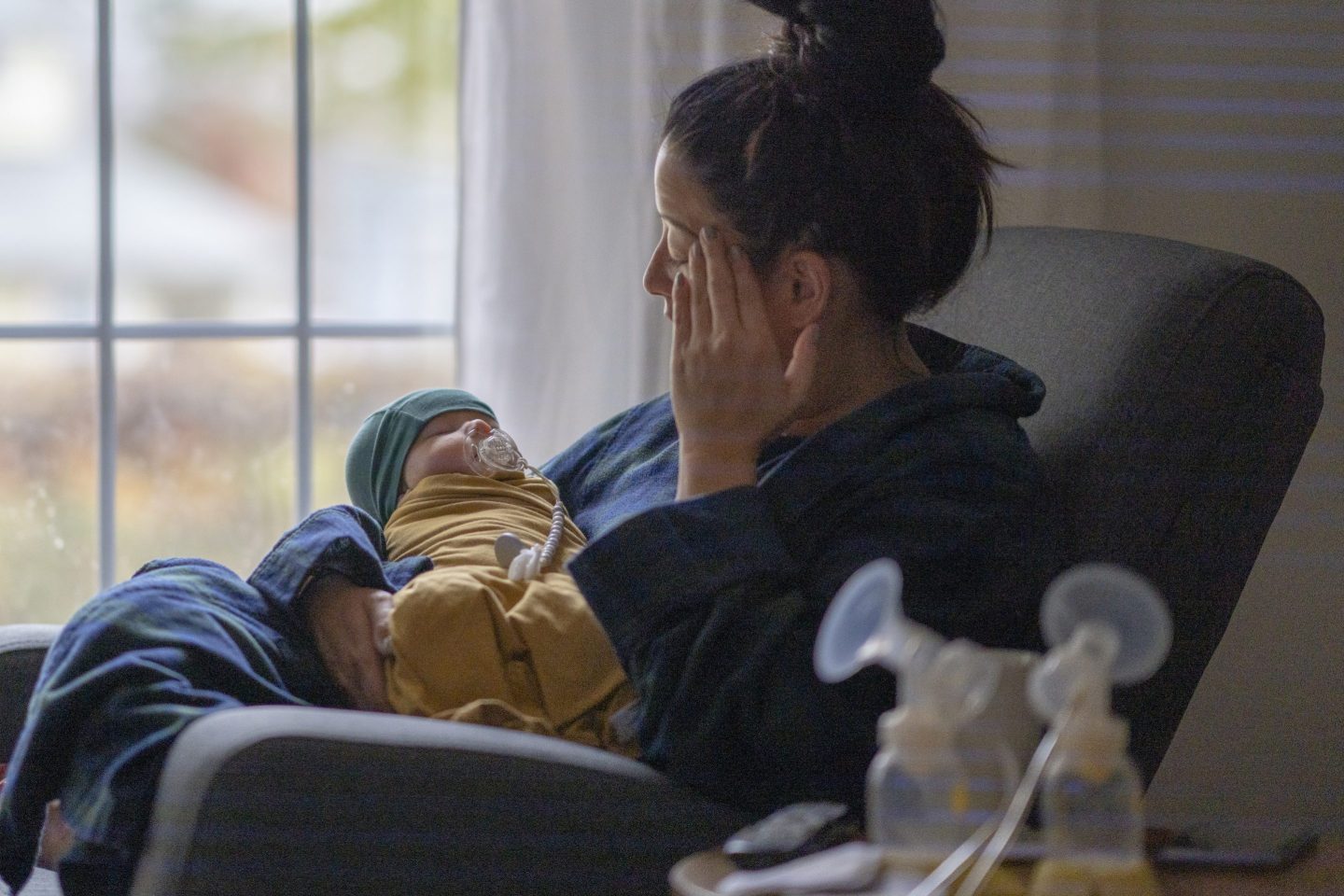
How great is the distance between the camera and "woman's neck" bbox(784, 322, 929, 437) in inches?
50.3

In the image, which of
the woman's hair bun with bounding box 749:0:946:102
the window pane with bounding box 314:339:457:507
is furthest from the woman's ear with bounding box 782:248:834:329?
the window pane with bounding box 314:339:457:507

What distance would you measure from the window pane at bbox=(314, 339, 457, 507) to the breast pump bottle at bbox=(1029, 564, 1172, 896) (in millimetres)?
1627

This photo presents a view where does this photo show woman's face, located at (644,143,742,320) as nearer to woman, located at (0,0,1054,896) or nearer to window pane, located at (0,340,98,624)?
woman, located at (0,0,1054,896)

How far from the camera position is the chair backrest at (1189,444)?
1.14 meters

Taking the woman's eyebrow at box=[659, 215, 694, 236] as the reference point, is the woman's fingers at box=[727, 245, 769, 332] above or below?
below

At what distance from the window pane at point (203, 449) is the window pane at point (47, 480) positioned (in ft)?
0.15

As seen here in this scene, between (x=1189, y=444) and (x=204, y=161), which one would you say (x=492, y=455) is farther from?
(x=204, y=161)

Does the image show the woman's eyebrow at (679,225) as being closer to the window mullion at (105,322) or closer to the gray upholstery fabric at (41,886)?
the gray upholstery fabric at (41,886)

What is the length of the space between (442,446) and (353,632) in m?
0.28

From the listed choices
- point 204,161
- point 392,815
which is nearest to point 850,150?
point 392,815

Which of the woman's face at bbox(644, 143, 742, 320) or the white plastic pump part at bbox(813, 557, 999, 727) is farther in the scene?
the woman's face at bbox(644, 143, 742, 320)

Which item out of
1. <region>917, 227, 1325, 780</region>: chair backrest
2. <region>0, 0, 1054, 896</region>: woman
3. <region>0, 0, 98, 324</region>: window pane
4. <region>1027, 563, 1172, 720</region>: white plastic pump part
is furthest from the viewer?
<region>0, 0, 98, 324</region>: window pane

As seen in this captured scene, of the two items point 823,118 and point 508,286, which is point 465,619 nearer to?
point 823,118

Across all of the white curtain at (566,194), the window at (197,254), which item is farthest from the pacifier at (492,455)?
the window at (197,254)
